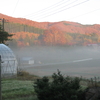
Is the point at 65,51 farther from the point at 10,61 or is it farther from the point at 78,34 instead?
the point at 10,61

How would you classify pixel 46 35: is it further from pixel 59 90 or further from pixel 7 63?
pixel 59 90

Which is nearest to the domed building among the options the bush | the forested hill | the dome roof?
the dome roof

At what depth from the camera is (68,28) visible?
331ft

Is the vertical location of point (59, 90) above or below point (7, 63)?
below

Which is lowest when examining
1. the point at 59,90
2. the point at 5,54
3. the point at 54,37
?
the point at 59,90

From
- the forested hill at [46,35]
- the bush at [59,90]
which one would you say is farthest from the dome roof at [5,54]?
the forested hill at [46,35]

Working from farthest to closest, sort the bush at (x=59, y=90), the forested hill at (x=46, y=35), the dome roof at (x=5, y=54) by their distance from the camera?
the forested hill at (x=46, y=35) → the dome roof at (x=5, y=54) → the bush at (x=59, y=90)

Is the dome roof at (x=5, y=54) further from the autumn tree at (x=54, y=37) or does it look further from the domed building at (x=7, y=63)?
the autumn tree at (x=54, y=37)

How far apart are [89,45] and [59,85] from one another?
82.5 meters

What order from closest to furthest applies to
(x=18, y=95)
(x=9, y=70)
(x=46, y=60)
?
1. (x=18, y=95)
2. (x=9, y=70)
3. (x=46, y=60)

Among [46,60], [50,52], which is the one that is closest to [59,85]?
[46,60]

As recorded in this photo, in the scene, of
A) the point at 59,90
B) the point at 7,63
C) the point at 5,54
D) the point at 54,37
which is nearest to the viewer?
the point at 59,90

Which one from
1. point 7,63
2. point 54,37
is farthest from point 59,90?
point 54,37

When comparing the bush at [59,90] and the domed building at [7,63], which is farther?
the domed building at [7,63]
